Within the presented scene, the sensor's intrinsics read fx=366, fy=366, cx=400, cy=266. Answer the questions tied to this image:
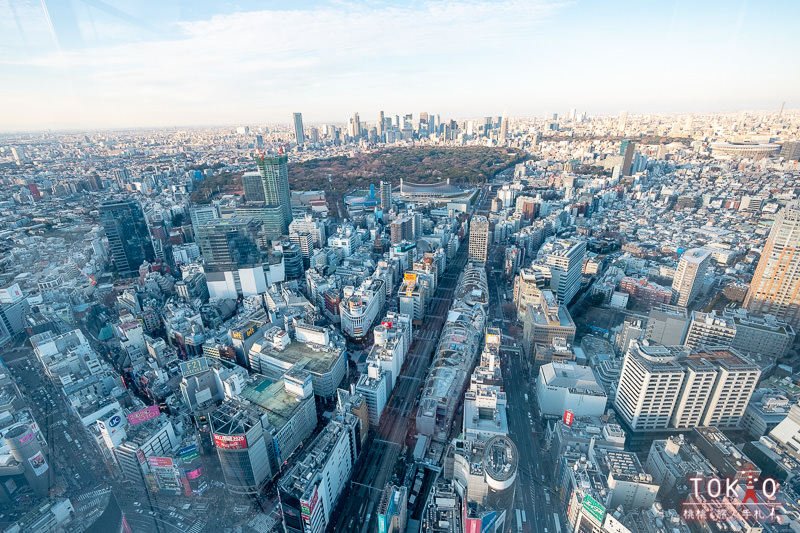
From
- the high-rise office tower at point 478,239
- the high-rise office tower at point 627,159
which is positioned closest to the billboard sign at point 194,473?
the high-rise office tower at point 478,239

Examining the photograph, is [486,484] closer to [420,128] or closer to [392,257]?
[392,257]

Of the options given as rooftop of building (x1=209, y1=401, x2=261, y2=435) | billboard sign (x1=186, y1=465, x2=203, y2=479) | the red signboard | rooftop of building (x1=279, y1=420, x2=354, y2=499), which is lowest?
billboard sign (x1=186, y1=465, x2=203, y2=479)

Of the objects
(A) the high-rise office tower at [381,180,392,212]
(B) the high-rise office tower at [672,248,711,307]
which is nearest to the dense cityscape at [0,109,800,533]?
(B) the high-rise office tower at [672,248,711,307]

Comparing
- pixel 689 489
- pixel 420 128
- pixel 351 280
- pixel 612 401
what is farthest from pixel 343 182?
pixel 420 128

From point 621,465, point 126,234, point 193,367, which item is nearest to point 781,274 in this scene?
point 621,465

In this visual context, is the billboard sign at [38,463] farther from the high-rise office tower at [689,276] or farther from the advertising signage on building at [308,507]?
the high-rise office tower at [689,276]

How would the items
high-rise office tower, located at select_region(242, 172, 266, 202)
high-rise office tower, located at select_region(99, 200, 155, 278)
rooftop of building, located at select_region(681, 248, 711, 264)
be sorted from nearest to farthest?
rooftop of building, located at select_region(681, 248, 711, 264) < high-rise office tower, located at select_region(99, 200, 155, 278) < high-rise office tower, located at select_region(242, 172, 266, 202)

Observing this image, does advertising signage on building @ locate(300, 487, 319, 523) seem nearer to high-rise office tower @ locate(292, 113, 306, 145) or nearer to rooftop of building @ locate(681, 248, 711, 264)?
rooftop of building @ locate(681, 248, 711, 264)

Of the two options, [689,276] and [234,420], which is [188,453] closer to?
[234,420]
